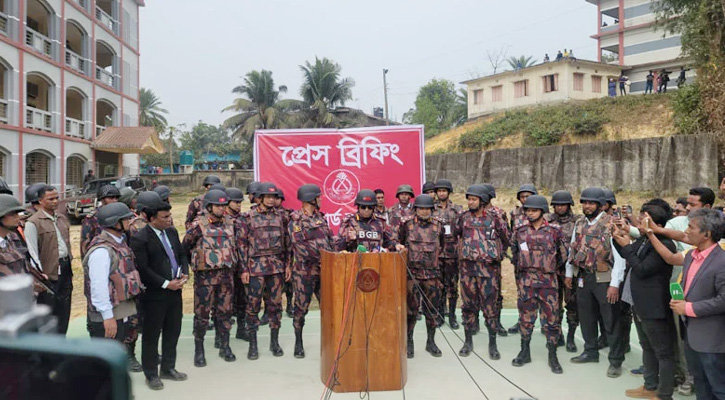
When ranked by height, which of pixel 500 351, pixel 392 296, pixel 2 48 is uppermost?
pixel 2 48

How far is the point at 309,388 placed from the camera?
14.5 feet

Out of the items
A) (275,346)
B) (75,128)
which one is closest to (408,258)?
(275,346)

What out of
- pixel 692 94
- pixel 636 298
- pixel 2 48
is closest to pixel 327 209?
pixel 636 298

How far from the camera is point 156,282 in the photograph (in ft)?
14.2

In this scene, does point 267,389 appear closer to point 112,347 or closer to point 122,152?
point 112,347

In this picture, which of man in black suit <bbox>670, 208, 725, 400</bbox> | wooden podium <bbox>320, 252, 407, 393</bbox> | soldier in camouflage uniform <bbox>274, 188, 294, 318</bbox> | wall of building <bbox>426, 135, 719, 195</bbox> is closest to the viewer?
man in black suit <bbox>670, 208, 725, 400</bbox>

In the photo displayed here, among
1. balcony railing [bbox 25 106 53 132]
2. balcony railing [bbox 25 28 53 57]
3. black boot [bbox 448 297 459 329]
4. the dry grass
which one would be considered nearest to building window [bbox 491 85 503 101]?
the dry grass

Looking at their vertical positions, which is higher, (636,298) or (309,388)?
(636,298)

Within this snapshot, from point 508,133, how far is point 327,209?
21.2m

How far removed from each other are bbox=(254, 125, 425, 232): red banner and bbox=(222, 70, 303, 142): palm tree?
24.6 meters

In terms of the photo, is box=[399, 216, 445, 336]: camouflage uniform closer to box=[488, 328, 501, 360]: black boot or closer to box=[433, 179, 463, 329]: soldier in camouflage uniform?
box=[488, 328, 501, 360]: black boot

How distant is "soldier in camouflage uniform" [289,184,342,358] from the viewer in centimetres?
534

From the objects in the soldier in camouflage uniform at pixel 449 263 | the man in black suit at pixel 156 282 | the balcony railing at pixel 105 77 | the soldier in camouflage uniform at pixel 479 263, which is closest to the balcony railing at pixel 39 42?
the balcony railing at pixel 105 77

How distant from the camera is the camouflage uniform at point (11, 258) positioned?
3631 millimetres
